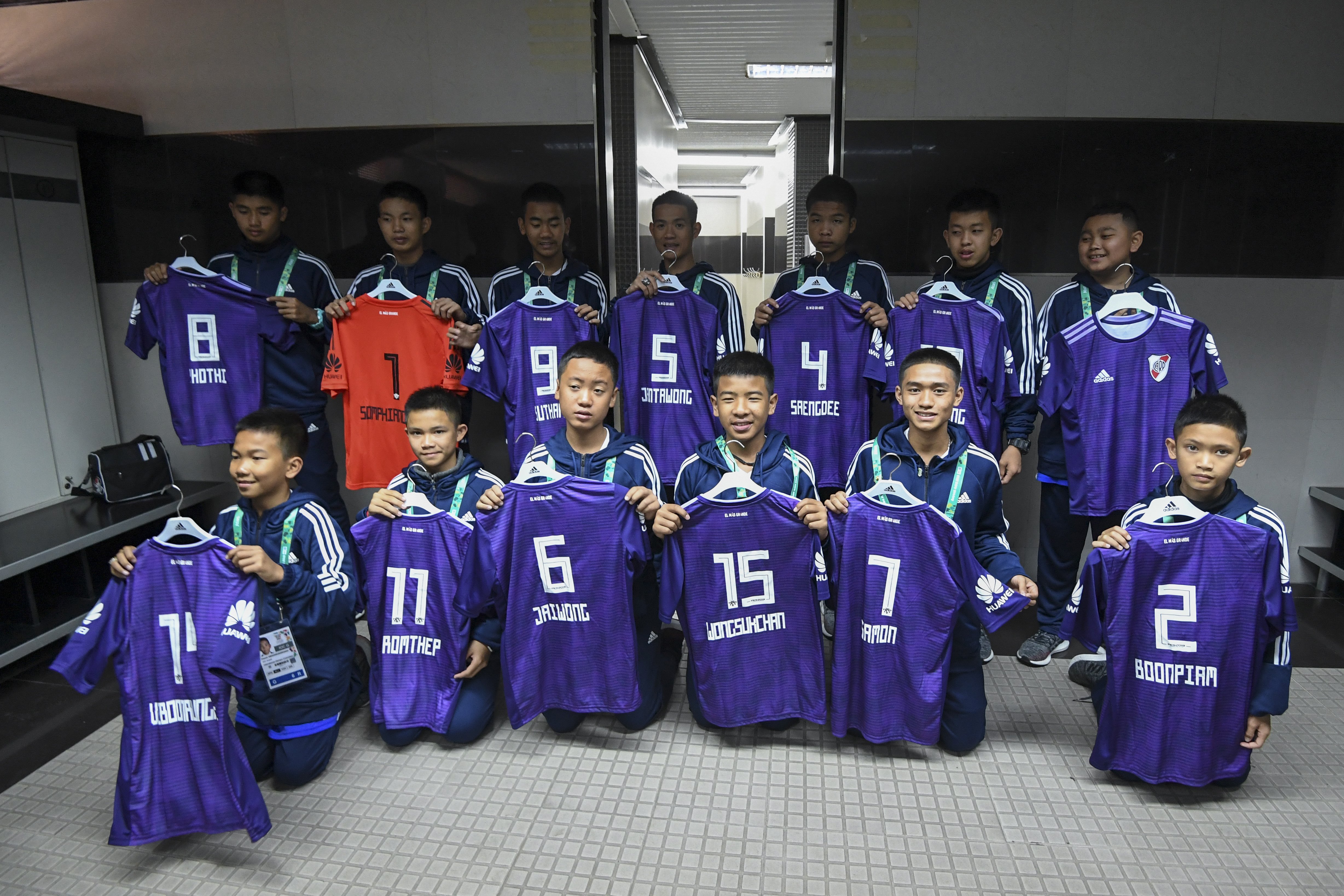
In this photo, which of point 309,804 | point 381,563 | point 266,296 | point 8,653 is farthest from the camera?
point 266,296

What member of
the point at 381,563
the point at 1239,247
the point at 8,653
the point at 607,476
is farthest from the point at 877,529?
the point at 8,653

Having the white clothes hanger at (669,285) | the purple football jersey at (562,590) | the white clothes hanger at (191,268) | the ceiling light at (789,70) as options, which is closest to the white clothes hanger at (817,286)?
the white clothes hanger at (669,285)

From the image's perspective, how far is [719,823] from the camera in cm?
243

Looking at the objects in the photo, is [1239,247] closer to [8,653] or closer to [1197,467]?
[1197,467]

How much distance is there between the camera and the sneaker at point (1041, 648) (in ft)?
11.3

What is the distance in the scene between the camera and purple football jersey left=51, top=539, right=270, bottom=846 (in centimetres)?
222

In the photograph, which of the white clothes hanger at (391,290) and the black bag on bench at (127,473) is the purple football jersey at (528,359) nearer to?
the white clothes hanger at (391,290)

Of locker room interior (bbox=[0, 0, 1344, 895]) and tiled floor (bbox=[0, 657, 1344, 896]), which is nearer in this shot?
tiled floor (bbox=[0, 657, 1344, 896])

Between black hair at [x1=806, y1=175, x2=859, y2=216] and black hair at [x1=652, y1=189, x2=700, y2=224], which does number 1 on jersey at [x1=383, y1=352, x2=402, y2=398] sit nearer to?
black hair at [x1=652, y1=189, x2=700, y2=224]

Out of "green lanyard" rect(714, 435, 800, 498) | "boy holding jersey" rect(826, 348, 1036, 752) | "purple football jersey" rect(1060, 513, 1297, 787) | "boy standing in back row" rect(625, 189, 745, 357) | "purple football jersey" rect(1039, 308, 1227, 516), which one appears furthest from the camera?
"boy standing in back row" rect(625, 189, 745, 357)

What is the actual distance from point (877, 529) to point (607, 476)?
0.96 metres

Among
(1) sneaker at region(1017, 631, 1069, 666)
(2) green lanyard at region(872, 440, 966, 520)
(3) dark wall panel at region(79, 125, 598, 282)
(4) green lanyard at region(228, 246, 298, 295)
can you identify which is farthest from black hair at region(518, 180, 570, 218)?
(1) sneaker at region(1017, 631, 1069, 666)

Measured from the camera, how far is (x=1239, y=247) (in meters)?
4.18

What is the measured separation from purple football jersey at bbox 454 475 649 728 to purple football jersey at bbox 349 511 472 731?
96 mm
